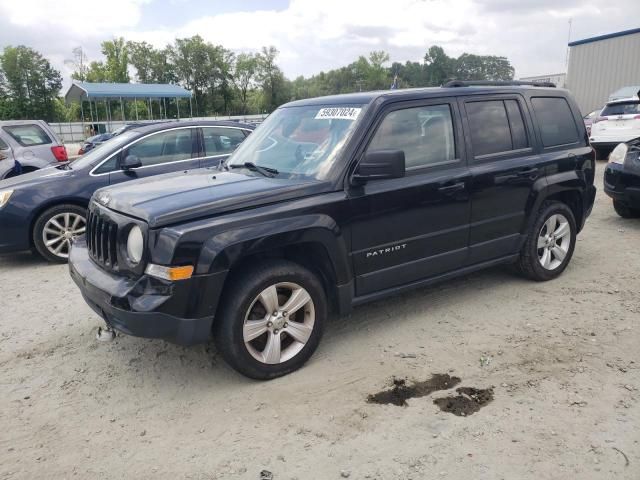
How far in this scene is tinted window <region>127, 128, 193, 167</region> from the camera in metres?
6.96

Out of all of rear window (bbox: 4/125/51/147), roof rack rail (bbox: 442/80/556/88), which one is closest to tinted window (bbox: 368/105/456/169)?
roof rack rail (bbox: 442/80/556/88)

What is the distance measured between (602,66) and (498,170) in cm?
2811

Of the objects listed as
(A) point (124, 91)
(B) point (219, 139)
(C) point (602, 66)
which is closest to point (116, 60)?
(A) point (124, 91)

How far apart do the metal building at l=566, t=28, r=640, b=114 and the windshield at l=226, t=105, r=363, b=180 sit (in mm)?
28018

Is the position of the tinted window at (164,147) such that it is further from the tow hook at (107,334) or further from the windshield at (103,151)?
the tow hook at (107,334)

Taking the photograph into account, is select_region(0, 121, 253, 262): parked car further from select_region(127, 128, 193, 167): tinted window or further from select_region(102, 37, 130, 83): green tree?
select_region(102, 37, 130, 83): green tree

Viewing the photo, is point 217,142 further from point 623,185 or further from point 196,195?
point 623,185

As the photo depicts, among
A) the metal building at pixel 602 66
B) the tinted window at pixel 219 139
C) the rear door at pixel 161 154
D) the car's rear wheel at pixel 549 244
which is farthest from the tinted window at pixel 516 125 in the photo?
the metal building at pixel 602 66

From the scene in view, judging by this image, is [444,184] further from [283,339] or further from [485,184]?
[283,339]

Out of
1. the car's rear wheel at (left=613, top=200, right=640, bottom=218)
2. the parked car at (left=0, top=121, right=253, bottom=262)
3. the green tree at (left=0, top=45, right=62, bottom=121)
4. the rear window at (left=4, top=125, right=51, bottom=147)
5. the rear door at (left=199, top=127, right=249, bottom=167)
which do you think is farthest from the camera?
the green tree at (left=0, top=45, right=62, bottom=121)

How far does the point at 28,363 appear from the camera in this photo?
393 cm

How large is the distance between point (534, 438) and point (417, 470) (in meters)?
0.72

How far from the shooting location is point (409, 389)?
11.2 feet

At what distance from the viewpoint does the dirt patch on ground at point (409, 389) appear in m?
3.30
